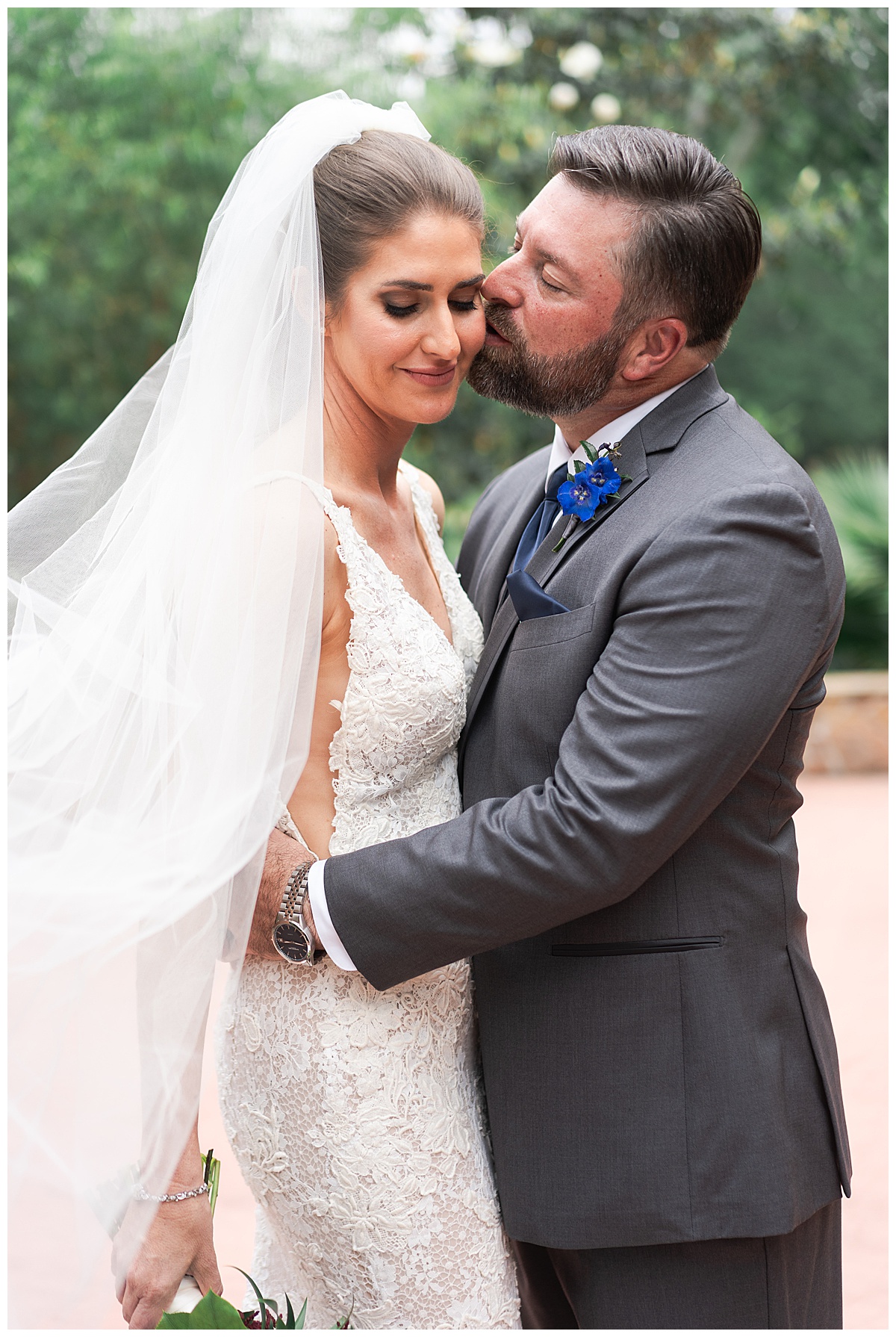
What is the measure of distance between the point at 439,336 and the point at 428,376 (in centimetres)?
8

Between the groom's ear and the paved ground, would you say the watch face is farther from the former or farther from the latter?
the paved ground

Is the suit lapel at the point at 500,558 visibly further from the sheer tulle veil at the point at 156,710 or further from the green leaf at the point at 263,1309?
the green leaf at the point at 263,1309

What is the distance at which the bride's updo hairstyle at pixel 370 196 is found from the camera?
2.39 meters

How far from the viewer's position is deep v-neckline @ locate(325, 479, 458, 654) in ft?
8.03

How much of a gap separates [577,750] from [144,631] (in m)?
0.81

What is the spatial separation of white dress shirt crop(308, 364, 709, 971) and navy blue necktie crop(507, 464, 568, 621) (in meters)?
0.06

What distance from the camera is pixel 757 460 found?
2293 millimetres

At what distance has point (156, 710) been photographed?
220 centimetres

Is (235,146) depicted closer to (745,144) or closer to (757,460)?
(745,144)

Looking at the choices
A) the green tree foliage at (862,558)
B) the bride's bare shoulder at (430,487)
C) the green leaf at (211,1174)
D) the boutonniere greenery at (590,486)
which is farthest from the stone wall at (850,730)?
the green leaf at (211,1174)

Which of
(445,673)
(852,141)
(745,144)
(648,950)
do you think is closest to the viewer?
(648,950)

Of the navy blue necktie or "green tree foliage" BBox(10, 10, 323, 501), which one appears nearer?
the navy blue necktie

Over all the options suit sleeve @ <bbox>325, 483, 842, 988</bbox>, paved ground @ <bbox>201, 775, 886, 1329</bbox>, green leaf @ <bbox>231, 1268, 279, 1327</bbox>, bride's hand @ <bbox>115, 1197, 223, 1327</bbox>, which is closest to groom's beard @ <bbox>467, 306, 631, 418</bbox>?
suit sleeve @ <bbox>325, 483, 842, 988</bbox>

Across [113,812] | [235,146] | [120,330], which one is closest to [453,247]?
[113,812]
